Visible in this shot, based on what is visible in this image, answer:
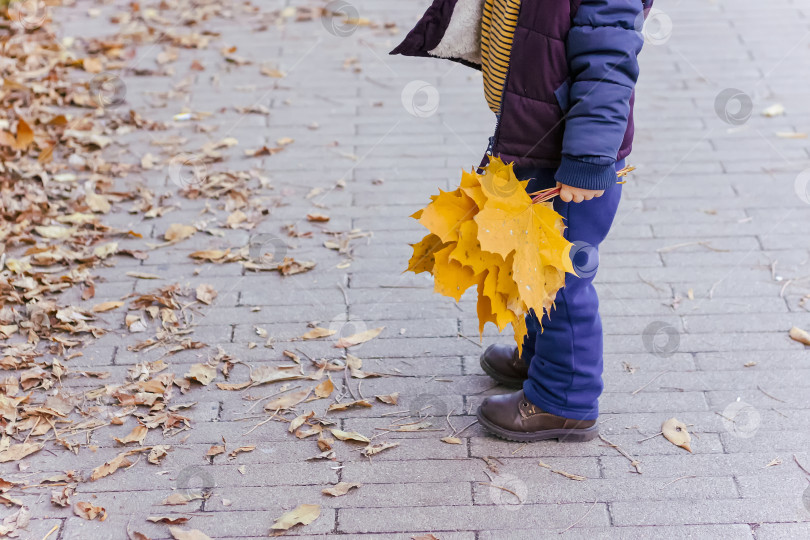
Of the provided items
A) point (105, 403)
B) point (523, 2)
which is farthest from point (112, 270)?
point (523, 2)

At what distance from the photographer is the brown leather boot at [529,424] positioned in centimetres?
309

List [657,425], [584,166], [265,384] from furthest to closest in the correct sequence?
[265,384] < [657,425] < [584,166]

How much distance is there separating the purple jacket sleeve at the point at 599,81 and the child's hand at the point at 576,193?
46 millimetres

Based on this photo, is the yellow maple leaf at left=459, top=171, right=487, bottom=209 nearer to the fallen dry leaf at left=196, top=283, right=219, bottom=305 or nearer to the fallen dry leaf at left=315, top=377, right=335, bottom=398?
the fallen dry leaf at left=315, top=377, right=335, bottom=398

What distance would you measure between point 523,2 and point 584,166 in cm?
52

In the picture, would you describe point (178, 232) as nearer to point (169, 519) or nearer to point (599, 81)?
point (169, 519)

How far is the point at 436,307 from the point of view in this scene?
3859mm

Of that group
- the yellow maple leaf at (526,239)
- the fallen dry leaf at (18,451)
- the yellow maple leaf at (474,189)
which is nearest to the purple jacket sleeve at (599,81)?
the yellow maple leaf at (526,239)

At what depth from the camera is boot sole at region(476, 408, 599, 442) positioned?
3094 mm

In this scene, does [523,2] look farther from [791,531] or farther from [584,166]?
[791,531]

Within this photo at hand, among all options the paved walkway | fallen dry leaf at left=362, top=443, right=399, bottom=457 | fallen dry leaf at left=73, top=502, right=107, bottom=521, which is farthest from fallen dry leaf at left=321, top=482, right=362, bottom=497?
fallen dry leaf at left=73, top=502, right=107, bottom=521

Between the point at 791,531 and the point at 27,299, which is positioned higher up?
the point at 791,531

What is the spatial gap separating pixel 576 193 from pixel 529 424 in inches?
36.0

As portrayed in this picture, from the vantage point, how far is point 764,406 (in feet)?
10.7
